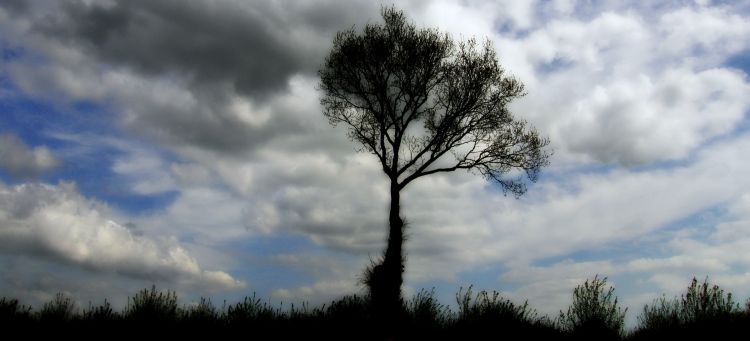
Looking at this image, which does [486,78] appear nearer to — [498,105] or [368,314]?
[498,105]

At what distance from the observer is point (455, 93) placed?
2278 cm

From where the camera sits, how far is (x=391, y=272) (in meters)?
20.0

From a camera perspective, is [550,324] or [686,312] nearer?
[686,312]

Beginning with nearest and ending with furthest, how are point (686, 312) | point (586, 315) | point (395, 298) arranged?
point (686, 312)
point (586, 315)
point (395, 298)

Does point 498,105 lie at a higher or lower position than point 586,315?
higher

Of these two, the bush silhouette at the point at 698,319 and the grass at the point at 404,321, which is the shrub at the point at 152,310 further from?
the bush silhouette at the point at 698,319

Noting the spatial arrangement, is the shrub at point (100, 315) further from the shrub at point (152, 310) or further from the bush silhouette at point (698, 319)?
the bush silhouette at point (698, 319)

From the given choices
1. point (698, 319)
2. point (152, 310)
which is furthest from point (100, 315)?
point (698, 319)

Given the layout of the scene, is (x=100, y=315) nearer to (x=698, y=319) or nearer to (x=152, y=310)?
(x=152, y=310)

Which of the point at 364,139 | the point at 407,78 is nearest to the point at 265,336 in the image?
the point at 364,139

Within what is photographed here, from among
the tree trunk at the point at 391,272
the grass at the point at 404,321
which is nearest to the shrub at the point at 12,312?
the grass at the point at 404,321

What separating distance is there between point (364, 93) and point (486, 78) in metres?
5.04

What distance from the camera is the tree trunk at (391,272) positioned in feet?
62.9

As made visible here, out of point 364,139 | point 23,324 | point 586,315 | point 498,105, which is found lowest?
point 23,324
